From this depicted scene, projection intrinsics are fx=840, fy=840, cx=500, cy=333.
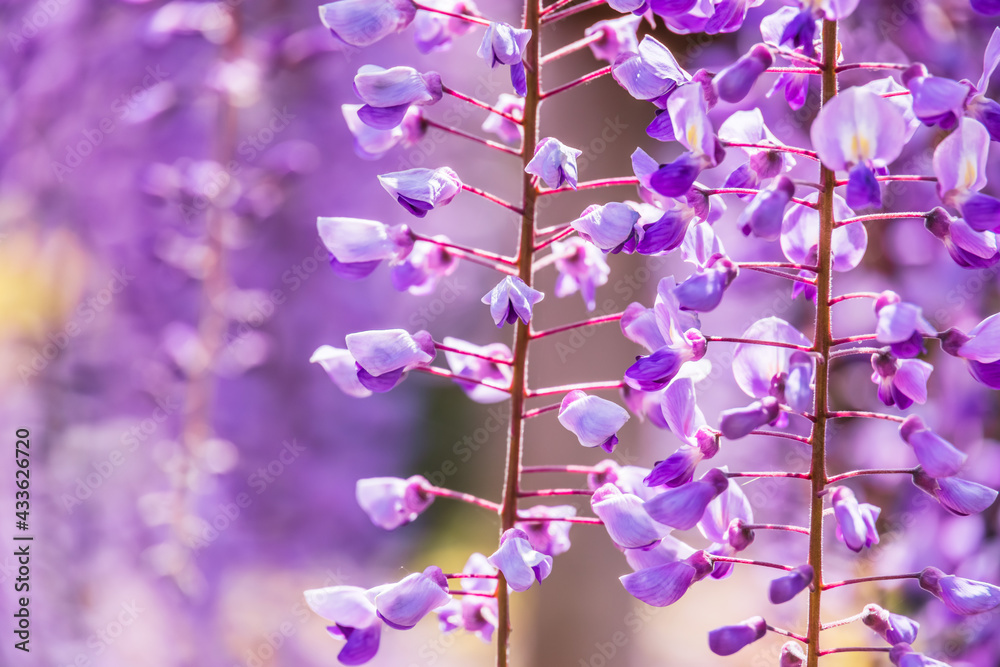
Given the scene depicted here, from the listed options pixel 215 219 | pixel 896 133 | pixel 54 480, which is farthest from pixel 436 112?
pixel 896 133

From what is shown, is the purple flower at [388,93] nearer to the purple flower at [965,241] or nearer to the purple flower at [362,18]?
the purple flower at [362,18]

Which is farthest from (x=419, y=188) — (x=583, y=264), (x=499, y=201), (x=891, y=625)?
(x=891, y=625)

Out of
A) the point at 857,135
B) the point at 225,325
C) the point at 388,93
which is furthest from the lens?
the point at 225,325

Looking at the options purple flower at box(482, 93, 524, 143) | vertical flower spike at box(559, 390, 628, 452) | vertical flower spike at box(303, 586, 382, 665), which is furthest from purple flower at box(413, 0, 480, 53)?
vertical flower spike at box(303, 586, 382, 665)

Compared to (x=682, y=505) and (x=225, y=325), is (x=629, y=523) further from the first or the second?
(x=225, y=325)

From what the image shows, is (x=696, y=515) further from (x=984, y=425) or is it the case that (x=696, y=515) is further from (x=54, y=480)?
(x=54, y=480)

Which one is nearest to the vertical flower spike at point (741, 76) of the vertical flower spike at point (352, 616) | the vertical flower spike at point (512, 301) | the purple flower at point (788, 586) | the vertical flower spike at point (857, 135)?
the vertical flower spike at point (857, 135)
